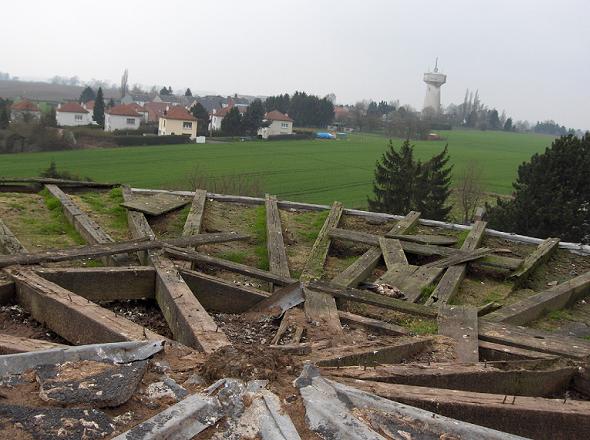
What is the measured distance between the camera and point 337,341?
450cm

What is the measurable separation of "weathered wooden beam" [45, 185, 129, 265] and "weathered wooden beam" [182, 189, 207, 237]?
3.49 feet

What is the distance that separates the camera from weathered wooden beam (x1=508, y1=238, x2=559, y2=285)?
728 centimetres

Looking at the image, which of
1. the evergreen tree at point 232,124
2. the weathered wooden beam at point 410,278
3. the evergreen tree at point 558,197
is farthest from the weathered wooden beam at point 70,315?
the evergreen tree at point 232,124

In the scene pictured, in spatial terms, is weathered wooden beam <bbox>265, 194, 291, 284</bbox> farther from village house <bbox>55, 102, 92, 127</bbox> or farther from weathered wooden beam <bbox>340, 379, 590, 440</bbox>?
village house <bbox>55, 102, 92, 127</bbox>

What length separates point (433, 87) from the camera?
131 m

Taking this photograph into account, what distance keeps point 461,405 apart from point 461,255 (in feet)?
14.8

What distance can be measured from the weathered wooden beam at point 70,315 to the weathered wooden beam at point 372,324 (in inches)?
74.6

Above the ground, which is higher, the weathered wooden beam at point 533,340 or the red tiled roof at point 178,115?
the red tiled roof at point 178,115

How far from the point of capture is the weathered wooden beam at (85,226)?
249 inches

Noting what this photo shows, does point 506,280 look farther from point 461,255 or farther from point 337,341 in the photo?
point 337,341

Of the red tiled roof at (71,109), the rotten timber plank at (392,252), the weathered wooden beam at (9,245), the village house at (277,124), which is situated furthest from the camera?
the village house at (277,124)

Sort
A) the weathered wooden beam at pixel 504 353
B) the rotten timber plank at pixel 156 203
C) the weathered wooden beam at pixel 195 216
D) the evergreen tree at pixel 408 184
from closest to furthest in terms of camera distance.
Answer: the weathered wooden beam at pixel 504 353
the weathered wooden beam at pixel 195 216
the rotten timber plank at pixel 156 203
the evergreen tree at pixel 408 184

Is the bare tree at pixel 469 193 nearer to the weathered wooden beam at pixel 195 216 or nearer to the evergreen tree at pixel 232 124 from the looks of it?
the weathered wooden beam at pixel 195 216

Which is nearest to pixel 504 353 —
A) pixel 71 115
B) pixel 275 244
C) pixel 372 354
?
pixel 372 354
